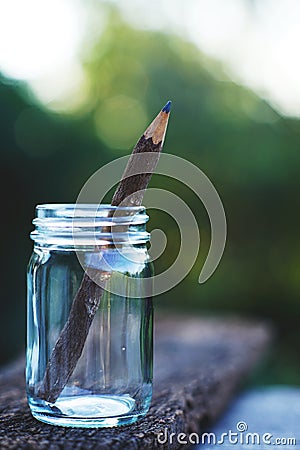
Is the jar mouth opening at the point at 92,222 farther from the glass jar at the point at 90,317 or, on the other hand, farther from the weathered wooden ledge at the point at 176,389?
the weathered wooden ledge at the point at 176,389

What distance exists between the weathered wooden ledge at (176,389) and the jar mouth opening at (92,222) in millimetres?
155

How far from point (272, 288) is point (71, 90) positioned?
0.75m

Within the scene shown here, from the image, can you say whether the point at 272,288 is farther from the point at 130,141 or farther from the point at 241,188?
Result: the point at 130,141

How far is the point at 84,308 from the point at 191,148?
1.34 meters

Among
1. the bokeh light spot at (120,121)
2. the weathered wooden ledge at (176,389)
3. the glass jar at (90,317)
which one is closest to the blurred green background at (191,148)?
the bokeh light spot at (120,121)

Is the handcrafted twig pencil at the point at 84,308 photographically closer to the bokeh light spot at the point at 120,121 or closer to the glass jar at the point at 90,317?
the glass jar at the point at 90,317

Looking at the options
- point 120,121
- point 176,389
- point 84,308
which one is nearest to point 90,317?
point 84,308

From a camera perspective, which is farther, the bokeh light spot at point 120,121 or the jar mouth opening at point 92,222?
the bokeh light spot at point 120,121

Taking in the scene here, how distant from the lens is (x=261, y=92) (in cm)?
185

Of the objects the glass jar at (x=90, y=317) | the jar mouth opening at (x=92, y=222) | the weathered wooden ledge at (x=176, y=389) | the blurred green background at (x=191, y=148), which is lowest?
the weathered wooden ledge at (x=176, y=389)

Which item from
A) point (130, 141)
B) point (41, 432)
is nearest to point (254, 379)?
point (130, 141)

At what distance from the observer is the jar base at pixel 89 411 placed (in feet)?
1.86

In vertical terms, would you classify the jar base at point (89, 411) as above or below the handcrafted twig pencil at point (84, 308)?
below

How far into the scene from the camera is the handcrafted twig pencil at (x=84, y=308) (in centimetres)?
58
